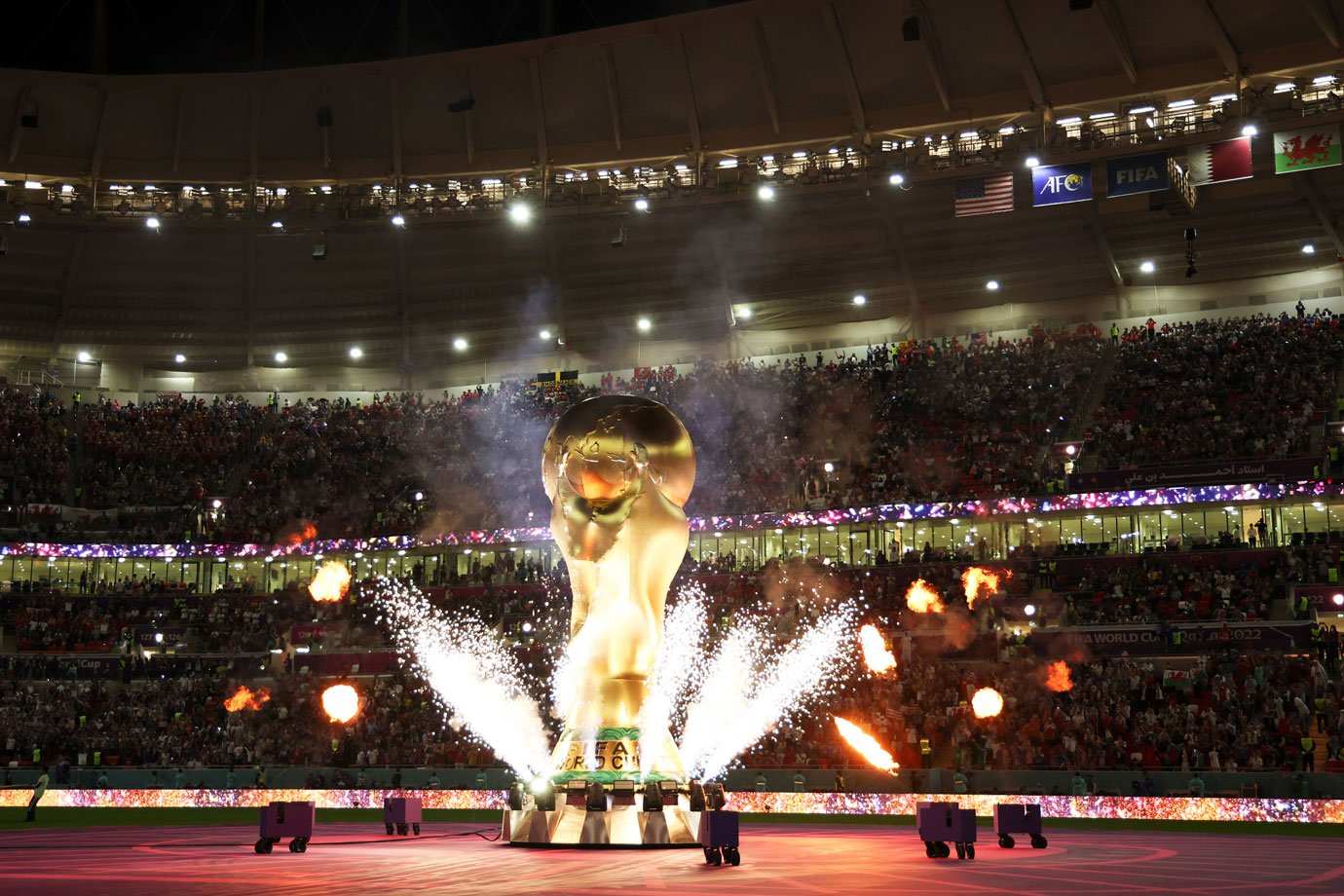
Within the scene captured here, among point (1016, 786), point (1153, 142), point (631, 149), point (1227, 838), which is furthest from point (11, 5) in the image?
point (1227, 838)

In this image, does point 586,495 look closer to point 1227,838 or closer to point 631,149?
point 1227,838

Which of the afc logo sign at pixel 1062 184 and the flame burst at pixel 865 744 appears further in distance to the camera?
the afc logo sign at pixel 1062 184

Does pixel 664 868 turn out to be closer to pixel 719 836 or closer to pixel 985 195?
pixel 719 836

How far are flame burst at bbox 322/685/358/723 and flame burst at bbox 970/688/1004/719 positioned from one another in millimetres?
18710

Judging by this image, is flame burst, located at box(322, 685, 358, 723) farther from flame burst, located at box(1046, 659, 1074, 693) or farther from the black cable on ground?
flame burst, located at box(1046, 659, 1074, 693)

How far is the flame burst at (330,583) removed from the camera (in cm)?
4947

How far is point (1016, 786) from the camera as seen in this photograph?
32.6 m

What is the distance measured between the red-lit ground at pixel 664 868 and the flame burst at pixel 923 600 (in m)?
16.6

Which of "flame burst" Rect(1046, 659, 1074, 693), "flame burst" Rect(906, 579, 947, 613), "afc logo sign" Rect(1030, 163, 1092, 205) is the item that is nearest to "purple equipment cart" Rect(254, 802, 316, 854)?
"flame burst" Rect(1046, 659, 1074, 693)

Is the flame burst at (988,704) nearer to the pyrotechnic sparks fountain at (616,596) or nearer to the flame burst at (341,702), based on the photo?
the pyrotechnic sparks fountain at (616,596)

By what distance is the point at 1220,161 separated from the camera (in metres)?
40.6

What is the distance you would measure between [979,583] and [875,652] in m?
4.31

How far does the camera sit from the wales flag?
40.0m

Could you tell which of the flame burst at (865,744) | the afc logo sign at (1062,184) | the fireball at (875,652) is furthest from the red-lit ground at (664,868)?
the afc logo sign at (1062,184)
